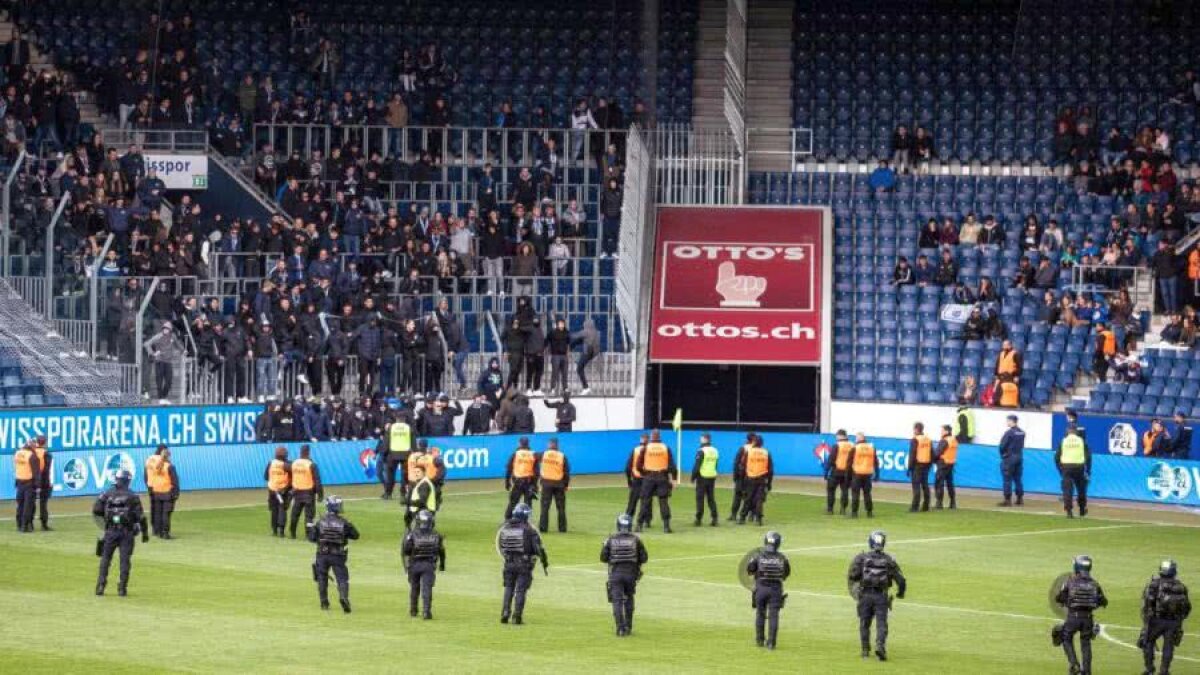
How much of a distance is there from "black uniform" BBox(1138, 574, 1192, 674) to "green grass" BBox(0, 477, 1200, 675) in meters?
1.03

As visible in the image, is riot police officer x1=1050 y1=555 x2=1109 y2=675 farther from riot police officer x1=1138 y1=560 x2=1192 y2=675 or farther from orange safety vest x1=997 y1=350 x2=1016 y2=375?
orange safety vest x1=997 y1=350 x2=1016 y2=375

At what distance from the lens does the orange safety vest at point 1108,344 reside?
47562 mm

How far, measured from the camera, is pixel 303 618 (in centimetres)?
2809

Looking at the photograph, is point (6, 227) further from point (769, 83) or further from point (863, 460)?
point (769, 83)

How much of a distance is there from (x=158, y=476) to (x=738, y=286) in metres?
20.6

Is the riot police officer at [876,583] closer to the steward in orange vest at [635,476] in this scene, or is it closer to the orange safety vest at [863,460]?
the steward in orange vest at [635,476]

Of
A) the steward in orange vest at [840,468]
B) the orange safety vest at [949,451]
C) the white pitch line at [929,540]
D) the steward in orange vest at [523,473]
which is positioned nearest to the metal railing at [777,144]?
the orange safety vest at [949,451]

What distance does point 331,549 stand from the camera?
28.1m

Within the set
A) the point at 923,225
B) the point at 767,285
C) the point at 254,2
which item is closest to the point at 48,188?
the point at 254,2

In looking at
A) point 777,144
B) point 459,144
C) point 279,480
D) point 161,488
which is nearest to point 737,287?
point 777,144

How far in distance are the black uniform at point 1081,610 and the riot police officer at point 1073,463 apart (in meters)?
16.9

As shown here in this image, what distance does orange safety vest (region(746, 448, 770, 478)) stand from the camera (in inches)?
1540

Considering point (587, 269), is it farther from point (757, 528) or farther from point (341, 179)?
point (757, 528)

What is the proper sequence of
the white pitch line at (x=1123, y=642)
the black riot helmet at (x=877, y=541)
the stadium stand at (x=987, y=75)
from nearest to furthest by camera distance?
the black riot helmet at (x=877, y=541) → the white pitch line at (x=1123, y=642) → the stadium stand at (x=987, y=75)
